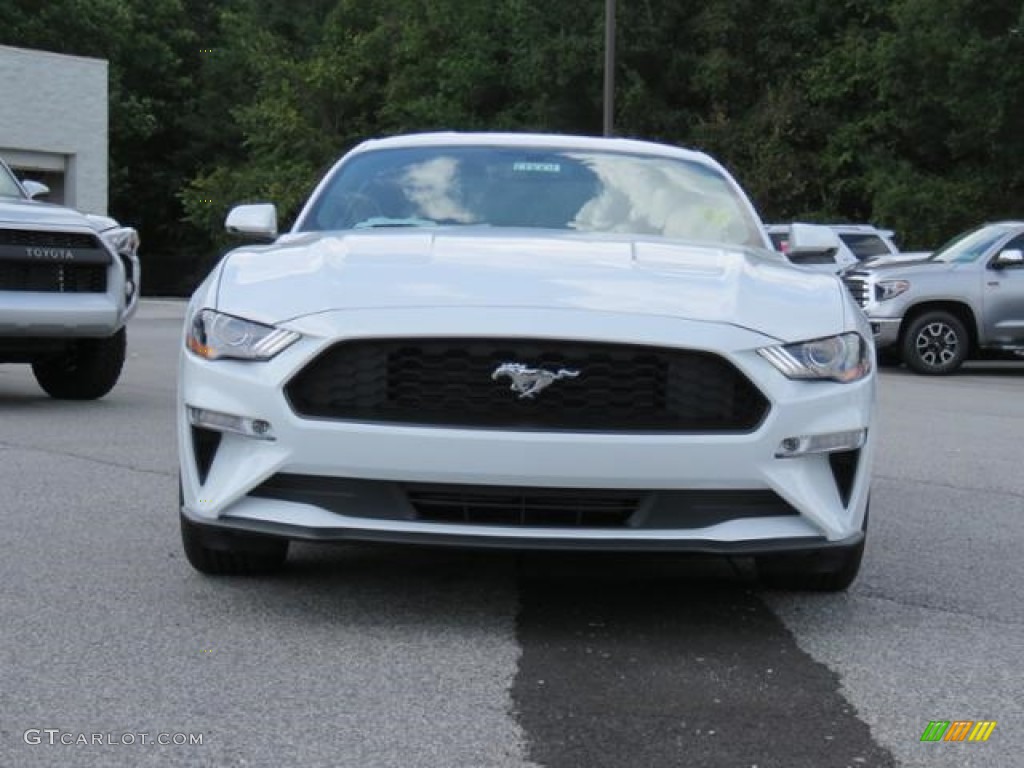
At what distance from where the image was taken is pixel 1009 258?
17219 mm

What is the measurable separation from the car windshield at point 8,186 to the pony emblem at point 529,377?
756 centimetres

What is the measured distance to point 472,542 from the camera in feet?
14.6

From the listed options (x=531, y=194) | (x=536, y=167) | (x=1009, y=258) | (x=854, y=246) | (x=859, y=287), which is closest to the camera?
(x=531, y=194)

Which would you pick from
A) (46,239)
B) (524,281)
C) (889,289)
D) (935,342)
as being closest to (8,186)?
(46,239)

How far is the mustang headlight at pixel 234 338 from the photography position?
4.57 metres

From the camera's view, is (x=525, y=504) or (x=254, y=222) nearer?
(x=525, y=504)

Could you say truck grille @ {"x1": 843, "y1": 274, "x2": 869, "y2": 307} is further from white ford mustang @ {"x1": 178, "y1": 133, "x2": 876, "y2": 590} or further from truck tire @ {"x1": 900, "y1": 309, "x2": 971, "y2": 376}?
white ford mustang @ {"x1": 178, "y1": 133, "x2": 876, "y2": 590}

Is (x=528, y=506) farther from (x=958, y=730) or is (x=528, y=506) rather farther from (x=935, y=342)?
(x=935, y=342)

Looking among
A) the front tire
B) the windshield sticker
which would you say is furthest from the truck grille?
the front tire

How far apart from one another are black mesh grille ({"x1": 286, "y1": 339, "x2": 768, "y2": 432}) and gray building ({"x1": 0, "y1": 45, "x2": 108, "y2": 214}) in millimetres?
29243

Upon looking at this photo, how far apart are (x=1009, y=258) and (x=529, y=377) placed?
14.0m

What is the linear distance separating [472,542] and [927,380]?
13028 millimetres

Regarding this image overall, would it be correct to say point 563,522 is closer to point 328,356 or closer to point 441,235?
point 328,356

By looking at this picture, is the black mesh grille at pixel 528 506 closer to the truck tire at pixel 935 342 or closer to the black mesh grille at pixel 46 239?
the black mesh grille at pixel 46 239
